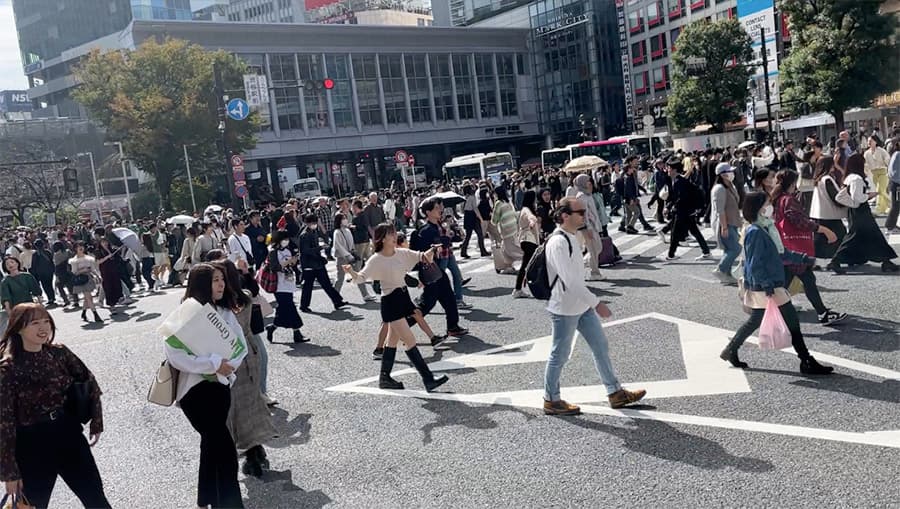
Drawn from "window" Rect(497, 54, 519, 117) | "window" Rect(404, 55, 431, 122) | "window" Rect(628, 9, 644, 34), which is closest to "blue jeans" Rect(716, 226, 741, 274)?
"window" Rect(404, 55, 431, 122)

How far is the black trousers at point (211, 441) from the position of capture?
187 inches

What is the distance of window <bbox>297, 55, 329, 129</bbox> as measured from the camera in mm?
62688

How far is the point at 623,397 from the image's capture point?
6344 millimetres

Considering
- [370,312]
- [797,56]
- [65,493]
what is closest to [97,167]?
[797,56]

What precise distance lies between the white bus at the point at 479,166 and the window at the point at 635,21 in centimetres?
2602

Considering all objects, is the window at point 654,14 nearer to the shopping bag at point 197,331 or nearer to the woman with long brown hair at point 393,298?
the woman with long brown hair at point 393,298

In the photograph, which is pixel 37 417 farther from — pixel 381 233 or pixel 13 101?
pixel 13 101

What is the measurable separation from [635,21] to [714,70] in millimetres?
23110

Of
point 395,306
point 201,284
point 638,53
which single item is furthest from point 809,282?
point 638,53

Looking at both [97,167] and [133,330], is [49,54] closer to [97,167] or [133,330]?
[97,167]

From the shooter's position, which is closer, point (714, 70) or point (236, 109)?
point (236, 109)

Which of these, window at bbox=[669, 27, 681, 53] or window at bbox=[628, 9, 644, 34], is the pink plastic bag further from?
window at bbox=[628, 9, 644, 34]

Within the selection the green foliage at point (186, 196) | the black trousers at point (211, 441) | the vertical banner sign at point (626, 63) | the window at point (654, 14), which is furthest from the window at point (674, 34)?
the black trousers at point (211, 441)

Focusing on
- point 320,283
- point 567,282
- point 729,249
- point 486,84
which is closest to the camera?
point 567,282
